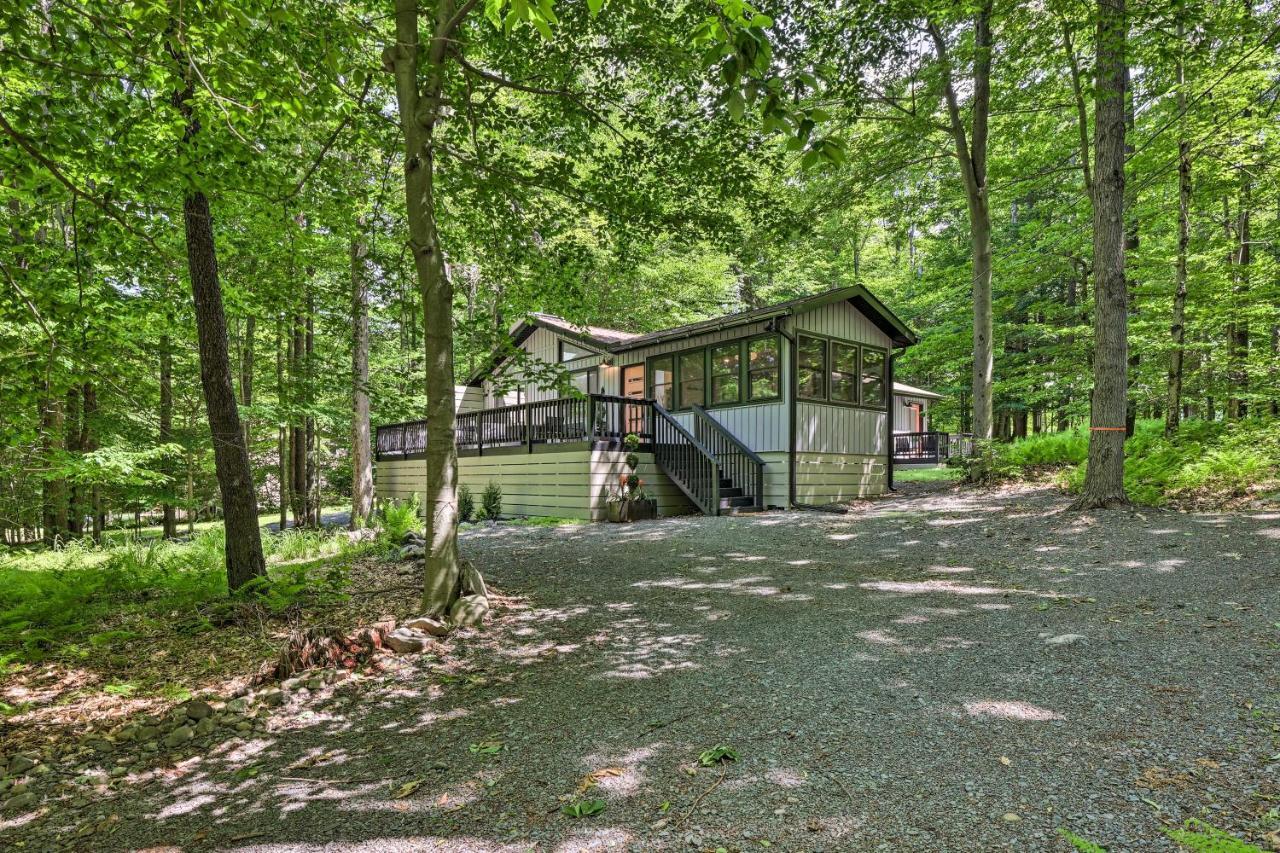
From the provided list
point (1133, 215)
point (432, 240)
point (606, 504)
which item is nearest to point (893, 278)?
point (1133, 215)

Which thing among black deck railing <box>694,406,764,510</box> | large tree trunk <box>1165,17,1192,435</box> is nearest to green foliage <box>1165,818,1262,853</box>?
black deck railing <box>694,406,764,510</box>

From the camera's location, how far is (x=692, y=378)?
46.8ft

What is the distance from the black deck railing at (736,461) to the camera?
12.1m

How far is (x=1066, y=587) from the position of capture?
5.02 meters

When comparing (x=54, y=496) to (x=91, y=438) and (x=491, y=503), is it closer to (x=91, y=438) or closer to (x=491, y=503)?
(x=91, y=438)

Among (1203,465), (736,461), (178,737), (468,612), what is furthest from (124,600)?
(1203,465)

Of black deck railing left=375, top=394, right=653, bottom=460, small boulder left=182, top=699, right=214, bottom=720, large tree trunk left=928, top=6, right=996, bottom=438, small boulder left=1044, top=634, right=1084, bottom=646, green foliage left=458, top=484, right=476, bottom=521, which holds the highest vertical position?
large tree trunk left=928, top=6, right=996, bottom=438

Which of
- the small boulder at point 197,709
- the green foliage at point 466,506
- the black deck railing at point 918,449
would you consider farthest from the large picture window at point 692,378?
the black deck railing at point 918,449

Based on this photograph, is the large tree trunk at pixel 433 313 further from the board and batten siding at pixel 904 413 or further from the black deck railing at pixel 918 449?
the board and batten siding at pixel 904 413

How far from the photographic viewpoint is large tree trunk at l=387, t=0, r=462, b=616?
4629 mm

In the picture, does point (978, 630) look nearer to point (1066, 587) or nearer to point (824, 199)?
point (1066, 587)

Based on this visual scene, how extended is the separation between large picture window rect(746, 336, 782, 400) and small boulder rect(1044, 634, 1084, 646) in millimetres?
8704

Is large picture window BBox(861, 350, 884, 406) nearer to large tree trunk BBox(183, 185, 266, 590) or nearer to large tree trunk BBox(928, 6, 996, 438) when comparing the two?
large tree trunk BBox(928, 6, 996, 438)

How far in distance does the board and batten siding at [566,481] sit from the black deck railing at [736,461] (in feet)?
3.85
